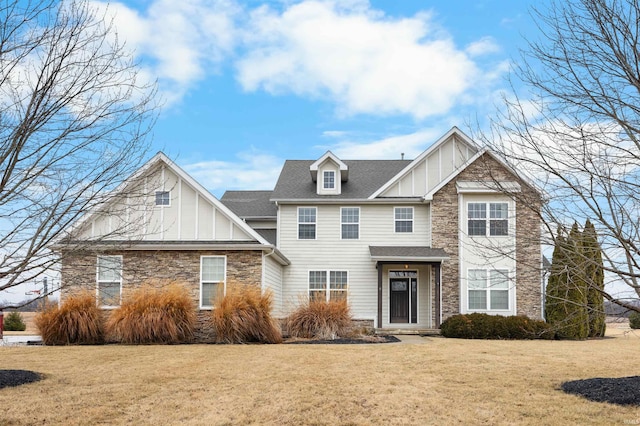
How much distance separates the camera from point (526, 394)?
32.8 ft

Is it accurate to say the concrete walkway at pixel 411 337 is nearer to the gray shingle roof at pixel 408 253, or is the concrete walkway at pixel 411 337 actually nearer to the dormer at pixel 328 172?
the gray shingle roof at pixel 408 253

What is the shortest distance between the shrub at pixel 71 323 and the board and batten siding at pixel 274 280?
5250mm

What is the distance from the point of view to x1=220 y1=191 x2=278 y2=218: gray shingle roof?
2852cm

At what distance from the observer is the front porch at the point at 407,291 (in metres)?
24.9

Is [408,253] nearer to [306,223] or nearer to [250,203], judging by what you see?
[306,223]

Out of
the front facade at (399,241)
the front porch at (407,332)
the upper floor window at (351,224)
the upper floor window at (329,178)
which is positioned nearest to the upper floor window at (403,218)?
the front facade at (399,241)

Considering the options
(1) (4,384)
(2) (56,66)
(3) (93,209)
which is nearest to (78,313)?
(1) (4,384)

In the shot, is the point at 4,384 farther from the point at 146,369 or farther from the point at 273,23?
the point at 273,23

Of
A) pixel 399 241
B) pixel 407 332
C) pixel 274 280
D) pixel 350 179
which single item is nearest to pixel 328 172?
pixel 350 179

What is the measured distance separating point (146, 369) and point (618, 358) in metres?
10.6

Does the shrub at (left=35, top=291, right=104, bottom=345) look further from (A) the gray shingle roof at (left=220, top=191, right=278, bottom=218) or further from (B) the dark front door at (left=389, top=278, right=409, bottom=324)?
(B) the dark front door at (left=389, top=278, right=409, bottom=324)

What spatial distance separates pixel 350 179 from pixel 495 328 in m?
9.79

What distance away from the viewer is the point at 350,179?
28.4m

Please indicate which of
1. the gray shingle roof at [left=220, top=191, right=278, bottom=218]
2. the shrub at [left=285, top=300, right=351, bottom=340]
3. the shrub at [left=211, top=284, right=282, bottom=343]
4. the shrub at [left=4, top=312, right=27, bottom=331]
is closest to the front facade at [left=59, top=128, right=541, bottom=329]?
the gray shingle roof at [left=220, top=191, right=278, bottom=218]
